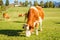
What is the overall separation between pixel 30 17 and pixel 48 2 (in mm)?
93322

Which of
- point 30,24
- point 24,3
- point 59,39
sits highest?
point 30,24

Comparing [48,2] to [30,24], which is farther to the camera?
[48,2]

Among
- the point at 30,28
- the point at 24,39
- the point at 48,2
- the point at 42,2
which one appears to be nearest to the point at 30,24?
the point at 30,28

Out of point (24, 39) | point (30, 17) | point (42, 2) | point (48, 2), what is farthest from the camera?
point (42, 2)

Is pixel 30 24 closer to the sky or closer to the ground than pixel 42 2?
closer to the sky

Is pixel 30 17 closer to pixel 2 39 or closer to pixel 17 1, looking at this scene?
pixel 2 39

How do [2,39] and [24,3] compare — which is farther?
[24,3]

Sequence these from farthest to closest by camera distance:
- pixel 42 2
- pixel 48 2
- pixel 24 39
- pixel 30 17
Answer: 1. pixel 42 2
2. pixel 48 2
3. pixel 30 17
4. pixel 24 39

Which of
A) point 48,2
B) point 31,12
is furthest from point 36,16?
point 48,2

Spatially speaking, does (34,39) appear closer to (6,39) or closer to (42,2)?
(6,39)

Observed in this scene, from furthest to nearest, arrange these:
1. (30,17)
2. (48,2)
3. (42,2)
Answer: (42,2) → (48,2) → (30,17)

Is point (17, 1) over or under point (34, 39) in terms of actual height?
under

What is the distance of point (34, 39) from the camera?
11203 mm

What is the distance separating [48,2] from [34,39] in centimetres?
9419
